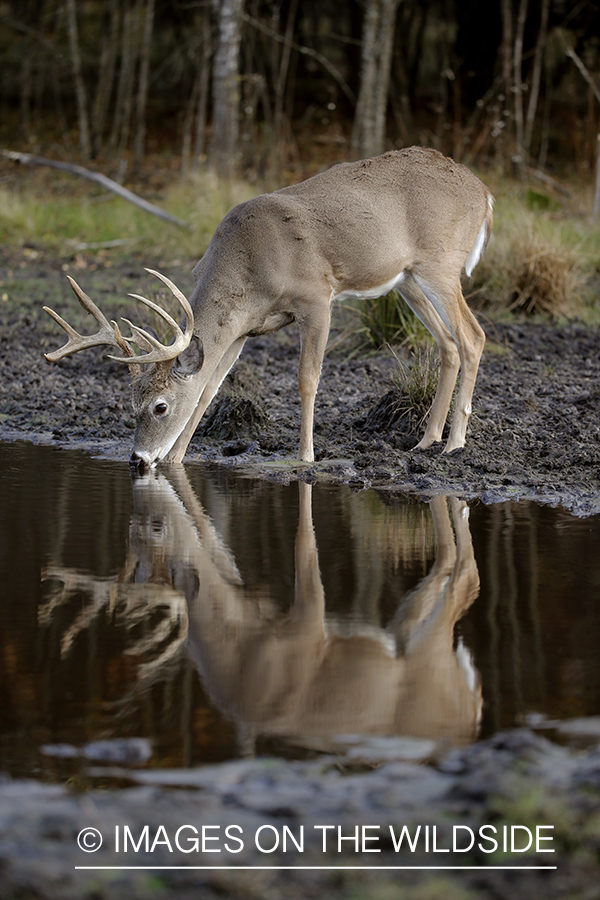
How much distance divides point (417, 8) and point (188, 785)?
27885 mm

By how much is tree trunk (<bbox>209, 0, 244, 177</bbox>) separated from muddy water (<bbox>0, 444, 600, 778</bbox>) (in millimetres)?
11673

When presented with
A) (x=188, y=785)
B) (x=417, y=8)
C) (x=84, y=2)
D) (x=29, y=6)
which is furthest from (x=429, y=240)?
(x=84, y=2)

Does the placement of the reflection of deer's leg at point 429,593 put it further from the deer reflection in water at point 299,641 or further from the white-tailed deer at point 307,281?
the white-tailed deer at point 307,281

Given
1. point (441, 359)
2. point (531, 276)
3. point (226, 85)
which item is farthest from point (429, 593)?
point (226, 85)

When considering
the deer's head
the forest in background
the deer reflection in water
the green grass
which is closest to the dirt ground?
the deer's head

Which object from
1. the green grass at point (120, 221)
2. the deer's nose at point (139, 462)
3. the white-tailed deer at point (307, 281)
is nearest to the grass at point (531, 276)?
the white-tailed deer at point (307, 281)

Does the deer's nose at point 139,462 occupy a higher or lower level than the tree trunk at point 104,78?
lower

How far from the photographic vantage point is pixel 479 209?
772cm

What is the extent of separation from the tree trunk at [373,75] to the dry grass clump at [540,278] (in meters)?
6.62

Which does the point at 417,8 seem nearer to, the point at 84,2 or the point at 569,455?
the point at 84,2

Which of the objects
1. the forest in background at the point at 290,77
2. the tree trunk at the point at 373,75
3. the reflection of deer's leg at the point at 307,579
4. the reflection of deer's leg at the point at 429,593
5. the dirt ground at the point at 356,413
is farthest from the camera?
the forest in background at the point at 290,77

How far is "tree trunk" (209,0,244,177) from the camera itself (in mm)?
16891

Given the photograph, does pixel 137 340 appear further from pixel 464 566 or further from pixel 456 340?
pixel 464 566

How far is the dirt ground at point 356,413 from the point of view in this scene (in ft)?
21.6
